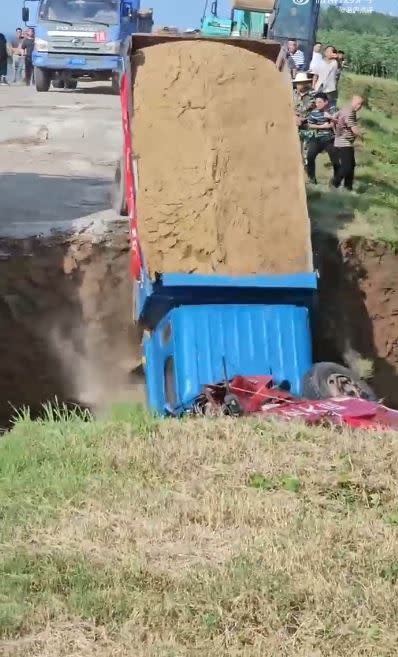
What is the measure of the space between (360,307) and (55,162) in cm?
541

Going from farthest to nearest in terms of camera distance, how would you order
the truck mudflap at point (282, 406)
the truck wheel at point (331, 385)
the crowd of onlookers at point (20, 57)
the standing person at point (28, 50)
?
the crowd of onlookers at point (20, 57), the standing person at point (28, 50), the truck wheel at point (331, 385), the truck mudflap at point (282, 406)

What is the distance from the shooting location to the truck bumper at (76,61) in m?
23.3

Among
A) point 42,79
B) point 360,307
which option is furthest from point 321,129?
point 42,79

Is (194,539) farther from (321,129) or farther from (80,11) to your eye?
(80,11)

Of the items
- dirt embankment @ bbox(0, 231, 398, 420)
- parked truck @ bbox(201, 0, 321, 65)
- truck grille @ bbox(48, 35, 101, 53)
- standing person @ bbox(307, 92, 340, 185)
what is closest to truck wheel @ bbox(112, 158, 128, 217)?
dirt embankment @ bbox(0, 231, 398, 420)

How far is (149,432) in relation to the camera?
595 centimetres

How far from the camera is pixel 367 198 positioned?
12.2 m

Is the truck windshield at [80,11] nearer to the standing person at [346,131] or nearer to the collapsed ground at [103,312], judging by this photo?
the standing person at [346,131]

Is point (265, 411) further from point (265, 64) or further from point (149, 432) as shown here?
point (265, 64)

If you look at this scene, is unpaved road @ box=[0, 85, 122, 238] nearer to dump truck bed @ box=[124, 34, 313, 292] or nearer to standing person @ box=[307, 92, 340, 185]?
dump truck bed @ box=[124, 34, 313, 292]

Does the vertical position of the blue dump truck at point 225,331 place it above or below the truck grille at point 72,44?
below

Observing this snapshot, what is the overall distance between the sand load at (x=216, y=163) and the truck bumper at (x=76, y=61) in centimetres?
1387

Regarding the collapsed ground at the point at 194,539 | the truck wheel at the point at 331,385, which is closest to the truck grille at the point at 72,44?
the truck wheel at the point at 331,385

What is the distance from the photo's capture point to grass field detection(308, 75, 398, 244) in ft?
35.8
